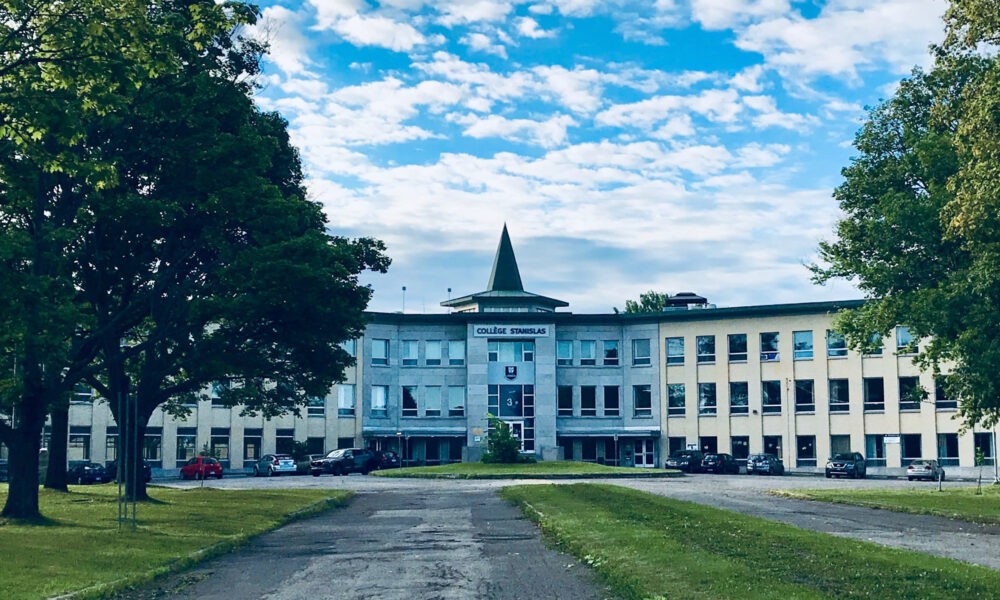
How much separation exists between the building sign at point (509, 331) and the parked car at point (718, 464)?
15.9 m

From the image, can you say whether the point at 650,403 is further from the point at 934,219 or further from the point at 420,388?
the point at 934,219

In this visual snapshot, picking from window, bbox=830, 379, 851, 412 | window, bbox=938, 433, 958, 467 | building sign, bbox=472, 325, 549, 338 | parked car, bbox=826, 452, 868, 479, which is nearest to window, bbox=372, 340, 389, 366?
building sign, bbox=472, 325, 549, 338

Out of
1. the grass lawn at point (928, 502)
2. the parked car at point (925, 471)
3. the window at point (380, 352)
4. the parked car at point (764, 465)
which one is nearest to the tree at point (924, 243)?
the grass lawn at point (928, 502)

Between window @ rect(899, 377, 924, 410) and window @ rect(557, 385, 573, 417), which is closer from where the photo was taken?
window @ rect(899, 377, 924, 410)

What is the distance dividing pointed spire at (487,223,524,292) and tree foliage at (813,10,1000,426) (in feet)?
165

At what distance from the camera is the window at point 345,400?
81.4 meters

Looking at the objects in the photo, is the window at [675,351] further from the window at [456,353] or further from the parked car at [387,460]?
the parked car at [387,460]

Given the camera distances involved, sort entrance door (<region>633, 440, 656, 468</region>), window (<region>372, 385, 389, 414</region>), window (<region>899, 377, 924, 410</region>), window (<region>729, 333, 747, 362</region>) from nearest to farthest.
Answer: window (<region>899, 377, 924, 410</region>)
window (<region>729, 333, 747, 362</region>)
window (<region>372, 385, 389, 414</region>)
entrance door (<region>633, 440, 656, 468</region>)

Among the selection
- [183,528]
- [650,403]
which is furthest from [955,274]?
[650,403]

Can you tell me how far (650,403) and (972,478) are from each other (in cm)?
2349

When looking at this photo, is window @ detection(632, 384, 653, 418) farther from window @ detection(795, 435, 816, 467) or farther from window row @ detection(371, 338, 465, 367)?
window row @ detection(371, 338, 465, 367)

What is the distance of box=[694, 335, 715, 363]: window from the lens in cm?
8031

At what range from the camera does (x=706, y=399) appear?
263ft

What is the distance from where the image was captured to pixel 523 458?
6512 cm
